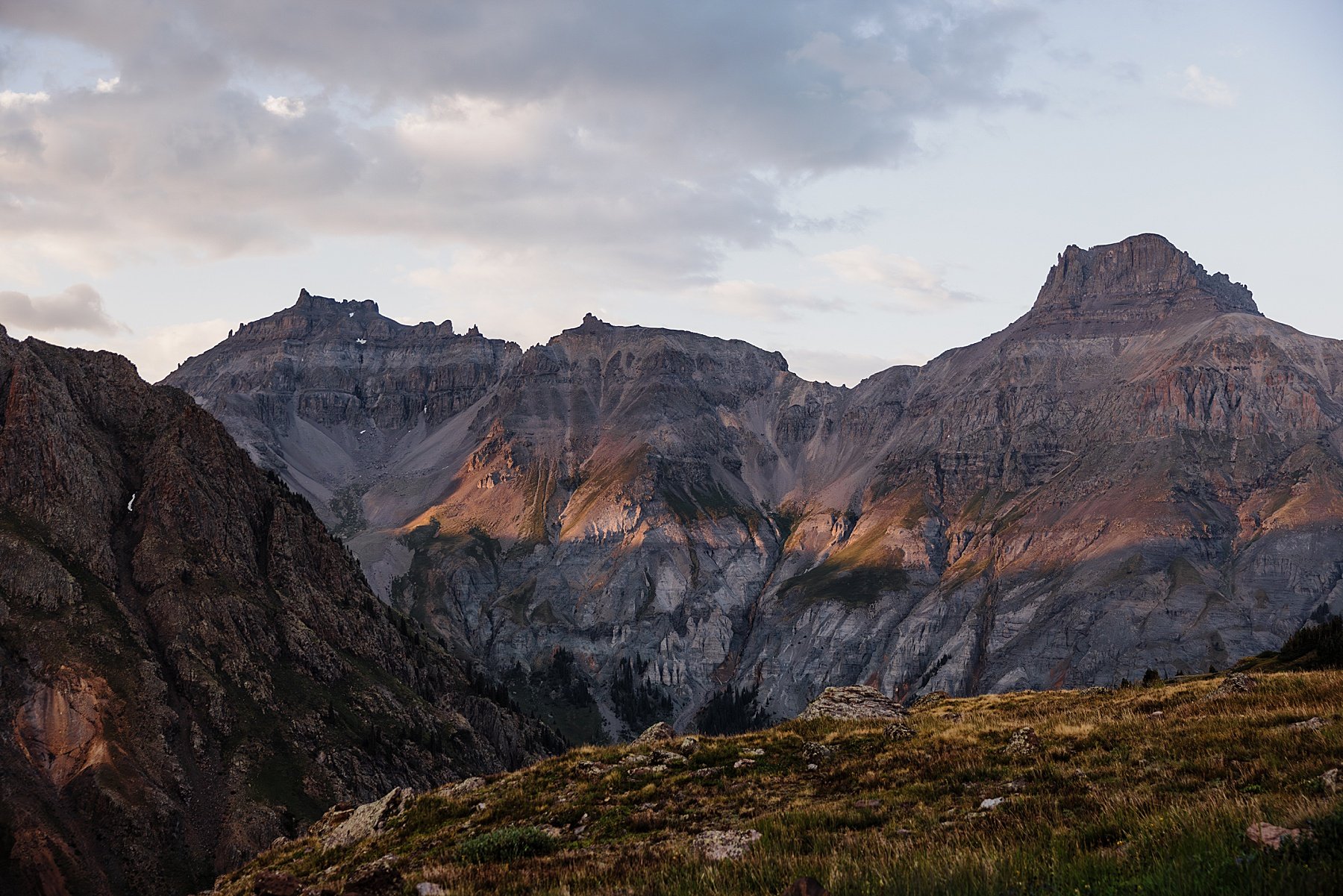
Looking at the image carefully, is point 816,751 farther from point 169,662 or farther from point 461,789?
point 169,662

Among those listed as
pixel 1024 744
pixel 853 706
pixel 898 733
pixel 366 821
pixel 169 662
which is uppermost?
pixel 1024 744

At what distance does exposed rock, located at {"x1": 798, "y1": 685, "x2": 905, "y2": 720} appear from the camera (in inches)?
1596

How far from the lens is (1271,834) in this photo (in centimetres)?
1228

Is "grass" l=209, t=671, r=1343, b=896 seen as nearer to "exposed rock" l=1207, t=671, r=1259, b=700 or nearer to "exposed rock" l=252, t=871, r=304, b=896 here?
"exposed rock" l=1207, t=671, r=1259, b=700

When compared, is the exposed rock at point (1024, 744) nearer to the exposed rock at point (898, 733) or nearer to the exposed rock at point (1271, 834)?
the exposed rock at point (898, 733)

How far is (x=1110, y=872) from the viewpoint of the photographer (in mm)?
12070

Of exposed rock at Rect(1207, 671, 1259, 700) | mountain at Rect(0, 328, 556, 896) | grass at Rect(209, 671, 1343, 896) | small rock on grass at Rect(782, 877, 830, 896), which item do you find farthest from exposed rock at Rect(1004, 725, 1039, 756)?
mountain at Rect(0, 328, 556, 896)

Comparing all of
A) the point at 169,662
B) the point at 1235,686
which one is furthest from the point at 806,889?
the point at 169,662

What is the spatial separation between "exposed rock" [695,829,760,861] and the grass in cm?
29

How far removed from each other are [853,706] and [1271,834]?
30749 mm

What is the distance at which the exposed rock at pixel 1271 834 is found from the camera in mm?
11927

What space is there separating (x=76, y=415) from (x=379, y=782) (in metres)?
84.9

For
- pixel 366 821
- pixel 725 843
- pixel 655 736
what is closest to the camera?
pixel 725 843

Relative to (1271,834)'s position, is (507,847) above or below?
below
